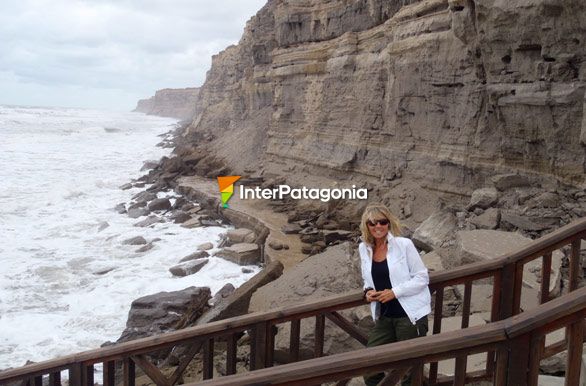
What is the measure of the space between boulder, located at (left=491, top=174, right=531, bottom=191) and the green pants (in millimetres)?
7461

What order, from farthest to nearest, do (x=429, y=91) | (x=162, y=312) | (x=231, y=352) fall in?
(x=429, y=91) → (x=162, y=312) → (x=231, y=352)

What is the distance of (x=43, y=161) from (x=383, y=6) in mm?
26354

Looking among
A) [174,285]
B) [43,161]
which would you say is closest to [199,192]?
[174,285]

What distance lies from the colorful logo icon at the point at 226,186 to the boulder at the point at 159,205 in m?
2.08

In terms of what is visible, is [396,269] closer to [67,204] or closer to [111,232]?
[111,232]

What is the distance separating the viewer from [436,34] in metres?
12.5

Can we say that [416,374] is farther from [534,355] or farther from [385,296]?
[385,296]

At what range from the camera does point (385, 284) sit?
3.38 metres

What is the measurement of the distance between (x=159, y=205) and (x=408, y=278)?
16.4 metres

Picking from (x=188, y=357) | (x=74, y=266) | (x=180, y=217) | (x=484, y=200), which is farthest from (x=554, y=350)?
(x=180, y=217)

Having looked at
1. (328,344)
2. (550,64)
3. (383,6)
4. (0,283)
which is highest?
(383,6)

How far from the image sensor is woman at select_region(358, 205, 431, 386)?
3314 millimetres

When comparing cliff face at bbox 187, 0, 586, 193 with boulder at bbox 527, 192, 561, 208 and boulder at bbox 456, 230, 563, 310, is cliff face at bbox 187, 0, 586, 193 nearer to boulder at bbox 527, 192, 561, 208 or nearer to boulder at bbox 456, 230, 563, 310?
boulder at bbox 527, 192, 561, 208

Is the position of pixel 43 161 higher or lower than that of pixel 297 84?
lower
